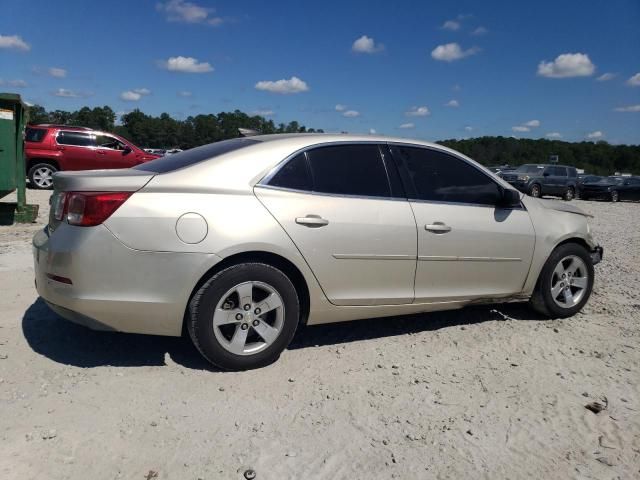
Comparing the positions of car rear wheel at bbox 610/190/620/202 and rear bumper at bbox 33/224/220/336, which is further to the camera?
car rear wheel at bbox 610/190/620/202

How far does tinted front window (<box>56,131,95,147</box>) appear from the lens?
14510 mm

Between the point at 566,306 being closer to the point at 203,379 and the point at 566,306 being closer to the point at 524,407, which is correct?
the point at 524,407

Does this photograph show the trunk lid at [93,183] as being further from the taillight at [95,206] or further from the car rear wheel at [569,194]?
the car rear wheel at [569,194]

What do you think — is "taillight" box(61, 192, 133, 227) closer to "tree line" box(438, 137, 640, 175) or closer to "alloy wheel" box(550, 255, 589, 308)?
"alloy wheel" box(550, 255, 589, 308)

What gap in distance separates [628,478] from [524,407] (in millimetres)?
698

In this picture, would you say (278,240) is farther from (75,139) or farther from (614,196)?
(614,196)

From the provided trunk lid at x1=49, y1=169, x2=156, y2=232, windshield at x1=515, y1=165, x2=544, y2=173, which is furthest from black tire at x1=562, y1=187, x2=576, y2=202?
trunk lid at x1=49, y1=169, x2=156, y2=232

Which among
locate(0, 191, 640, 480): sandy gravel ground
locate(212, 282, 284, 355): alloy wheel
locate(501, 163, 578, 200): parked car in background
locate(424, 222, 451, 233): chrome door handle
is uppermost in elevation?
locate(501, 163, 578, 200): parked car in background

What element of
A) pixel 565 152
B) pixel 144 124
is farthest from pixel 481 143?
pixel 144 124

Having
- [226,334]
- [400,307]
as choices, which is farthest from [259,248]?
[400,307]

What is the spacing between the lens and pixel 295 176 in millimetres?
3697

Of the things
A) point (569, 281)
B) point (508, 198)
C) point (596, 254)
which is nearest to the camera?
point (508, 198)

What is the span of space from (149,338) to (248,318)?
40.3 inches

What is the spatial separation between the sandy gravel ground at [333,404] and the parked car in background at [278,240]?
0.33 meters
